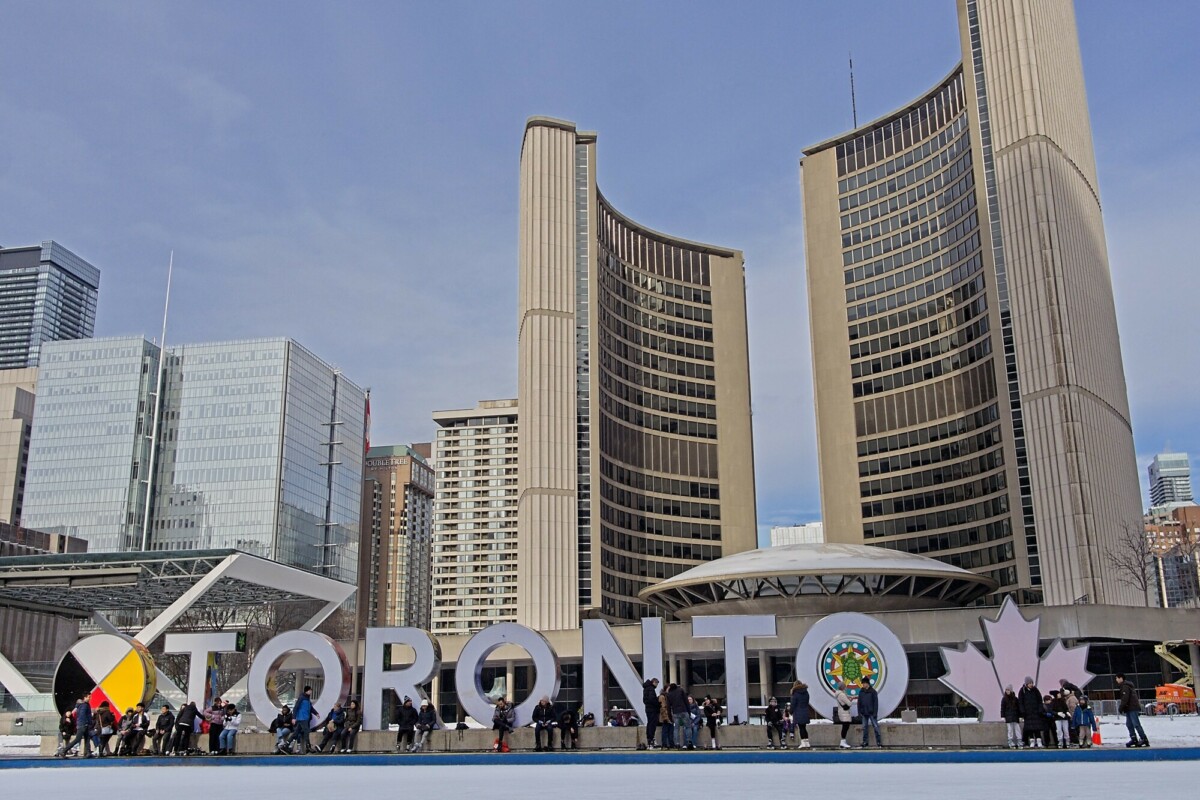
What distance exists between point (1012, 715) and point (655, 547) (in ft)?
307

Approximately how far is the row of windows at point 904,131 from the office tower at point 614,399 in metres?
20.1

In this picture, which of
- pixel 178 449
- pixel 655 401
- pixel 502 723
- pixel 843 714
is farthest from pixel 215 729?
pixel 178 449

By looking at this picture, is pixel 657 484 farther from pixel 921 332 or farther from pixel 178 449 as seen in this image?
pixel 178 449

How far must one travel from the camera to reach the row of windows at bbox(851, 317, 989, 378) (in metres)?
106

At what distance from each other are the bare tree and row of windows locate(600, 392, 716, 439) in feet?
166

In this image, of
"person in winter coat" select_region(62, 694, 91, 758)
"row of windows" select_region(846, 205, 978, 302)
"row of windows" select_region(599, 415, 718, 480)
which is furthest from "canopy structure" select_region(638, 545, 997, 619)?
"person in winter coat" select_region(62, 694, 91, 758)

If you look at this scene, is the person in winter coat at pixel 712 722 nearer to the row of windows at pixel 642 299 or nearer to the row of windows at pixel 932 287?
the row of windows at pixel 932 287

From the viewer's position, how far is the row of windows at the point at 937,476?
10288 centimetres

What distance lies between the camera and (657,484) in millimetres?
122812

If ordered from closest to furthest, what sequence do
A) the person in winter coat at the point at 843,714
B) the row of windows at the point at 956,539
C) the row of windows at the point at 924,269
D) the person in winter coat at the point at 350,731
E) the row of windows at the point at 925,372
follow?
1. the person in winter coat at the point at 843,714
2. the person in winter coat at the point at 350,731
3. the row of windows at the point at 956,539
4. the row of windows at the point at 925,372
5. the row of windows at the point at 924,269

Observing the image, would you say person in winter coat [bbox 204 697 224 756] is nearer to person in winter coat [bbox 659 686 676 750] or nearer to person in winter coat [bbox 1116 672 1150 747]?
person in winter coat [bbox 659 686 676 750]

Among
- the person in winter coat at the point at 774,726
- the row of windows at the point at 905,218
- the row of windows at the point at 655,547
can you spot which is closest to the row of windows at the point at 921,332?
the row of windows at the point at 905,218

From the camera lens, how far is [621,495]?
379ft

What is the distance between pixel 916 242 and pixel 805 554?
51269 millimetres
